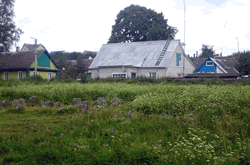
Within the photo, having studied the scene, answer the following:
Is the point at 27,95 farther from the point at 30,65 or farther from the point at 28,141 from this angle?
A: the point at 30,65

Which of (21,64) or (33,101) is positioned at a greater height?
(21,64)

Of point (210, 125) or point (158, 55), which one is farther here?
point (158, 55)

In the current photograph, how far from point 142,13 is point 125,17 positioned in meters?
3.47

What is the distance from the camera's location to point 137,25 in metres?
42.0

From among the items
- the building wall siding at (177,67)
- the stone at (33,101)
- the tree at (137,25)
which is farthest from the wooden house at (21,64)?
the stone at (33,101)

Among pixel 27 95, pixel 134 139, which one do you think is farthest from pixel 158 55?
pixel 134 139

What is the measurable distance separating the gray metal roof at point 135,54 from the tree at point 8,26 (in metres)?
12.3

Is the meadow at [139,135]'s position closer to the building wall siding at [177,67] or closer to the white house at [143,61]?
the white house at [143,61]

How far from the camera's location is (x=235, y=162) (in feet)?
13.3

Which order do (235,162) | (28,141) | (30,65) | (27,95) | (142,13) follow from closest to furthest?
1. (235,162)
2. (28,141)
3. (27,95)
4. (30,65)
5. (142,13)

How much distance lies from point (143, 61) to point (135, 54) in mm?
2008

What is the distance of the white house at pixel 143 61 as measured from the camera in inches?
1072

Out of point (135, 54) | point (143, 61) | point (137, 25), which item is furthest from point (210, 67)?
point (137, 25)

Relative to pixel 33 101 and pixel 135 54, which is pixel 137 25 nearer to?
pixel 135 54
